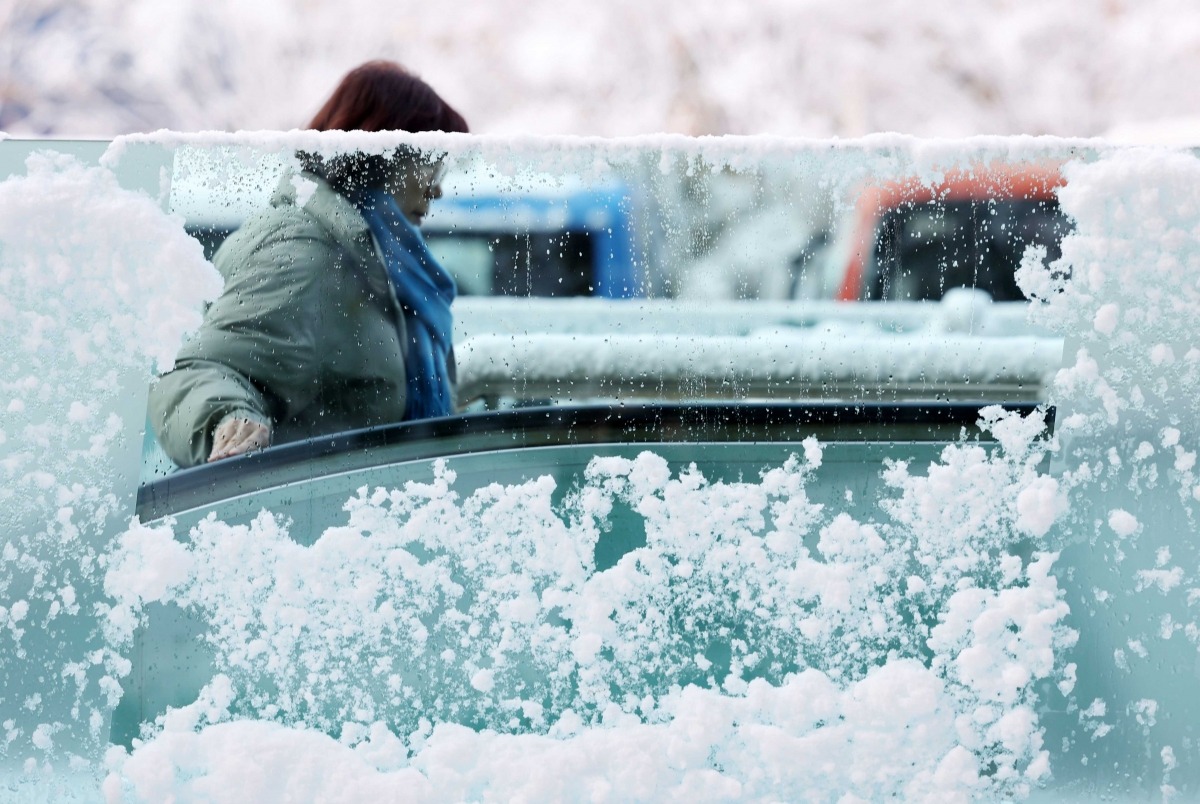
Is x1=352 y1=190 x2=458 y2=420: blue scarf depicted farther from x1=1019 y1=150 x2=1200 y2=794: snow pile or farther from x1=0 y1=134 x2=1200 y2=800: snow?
x1=1019 y1=150 x2=1200 y2=794: snow pile

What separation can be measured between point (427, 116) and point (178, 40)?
24.8ft

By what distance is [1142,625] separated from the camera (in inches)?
57.5

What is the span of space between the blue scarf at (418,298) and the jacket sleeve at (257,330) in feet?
0.25

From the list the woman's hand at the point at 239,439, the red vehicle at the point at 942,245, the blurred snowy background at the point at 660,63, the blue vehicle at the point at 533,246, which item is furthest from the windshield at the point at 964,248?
the blurred snowy background at the point at 660,63

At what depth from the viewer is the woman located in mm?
1465

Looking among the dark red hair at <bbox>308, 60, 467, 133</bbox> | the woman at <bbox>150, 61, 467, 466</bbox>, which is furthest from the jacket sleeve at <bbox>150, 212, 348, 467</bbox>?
the dark red hair at <bbox>308, 60, 467, 133</bbox>

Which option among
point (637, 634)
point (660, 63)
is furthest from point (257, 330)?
point (660, 63)

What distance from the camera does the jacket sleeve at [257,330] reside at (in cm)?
148

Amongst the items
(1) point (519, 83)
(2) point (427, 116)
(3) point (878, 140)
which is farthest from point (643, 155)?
(1) point (519, 83)

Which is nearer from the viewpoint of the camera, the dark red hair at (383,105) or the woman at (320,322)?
the woman at (320,322)

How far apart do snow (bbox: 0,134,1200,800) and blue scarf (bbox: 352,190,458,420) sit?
2.1 inches

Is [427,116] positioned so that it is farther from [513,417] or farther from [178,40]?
[178,40]

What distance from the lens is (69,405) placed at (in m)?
1.53

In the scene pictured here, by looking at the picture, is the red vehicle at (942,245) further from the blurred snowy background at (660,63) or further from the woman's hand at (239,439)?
the blurred snowy background at (660,63)
